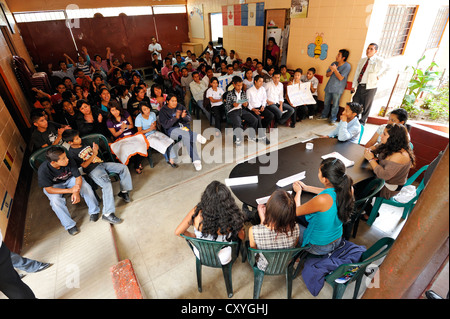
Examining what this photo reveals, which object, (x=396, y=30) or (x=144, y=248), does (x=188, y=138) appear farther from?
(x=396, y=30)

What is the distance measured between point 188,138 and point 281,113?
2.29 m

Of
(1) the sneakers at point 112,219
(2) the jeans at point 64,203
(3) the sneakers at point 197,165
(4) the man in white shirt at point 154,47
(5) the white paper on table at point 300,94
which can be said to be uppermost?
(4) the man in white shirt at point 154,47

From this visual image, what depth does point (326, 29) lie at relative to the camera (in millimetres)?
5465

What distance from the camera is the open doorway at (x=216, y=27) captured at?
986 centimetres

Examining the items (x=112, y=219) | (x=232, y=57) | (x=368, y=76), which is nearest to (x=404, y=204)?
(x=368, y=76)

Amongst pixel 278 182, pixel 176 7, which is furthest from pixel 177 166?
pixel 176 7

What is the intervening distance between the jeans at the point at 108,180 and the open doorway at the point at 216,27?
8192 millimetres

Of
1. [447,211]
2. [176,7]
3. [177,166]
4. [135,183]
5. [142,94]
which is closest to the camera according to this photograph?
[447,211]

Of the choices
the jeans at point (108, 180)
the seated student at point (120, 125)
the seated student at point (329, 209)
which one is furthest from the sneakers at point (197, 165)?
the seated student at point (329, 209)

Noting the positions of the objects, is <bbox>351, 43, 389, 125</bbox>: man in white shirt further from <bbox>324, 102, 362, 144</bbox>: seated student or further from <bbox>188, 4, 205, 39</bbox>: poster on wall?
<bbox>188, 4, 205, 39</bbox>: poster on wall

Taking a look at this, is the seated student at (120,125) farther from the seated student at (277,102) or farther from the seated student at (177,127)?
the seated student at (277,102)

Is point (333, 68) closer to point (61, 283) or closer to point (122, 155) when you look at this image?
point (122, 155)

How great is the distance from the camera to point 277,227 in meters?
1.88
